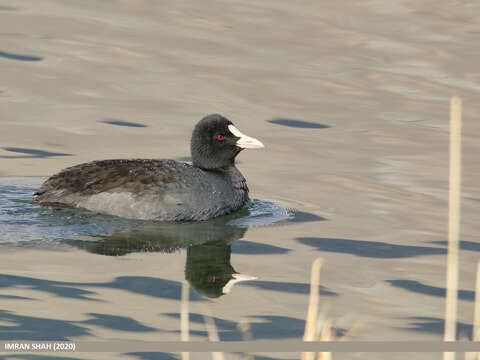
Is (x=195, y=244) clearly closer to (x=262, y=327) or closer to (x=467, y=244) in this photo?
(x=262, y=327)

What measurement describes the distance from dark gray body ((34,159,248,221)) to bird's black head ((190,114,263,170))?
778mm

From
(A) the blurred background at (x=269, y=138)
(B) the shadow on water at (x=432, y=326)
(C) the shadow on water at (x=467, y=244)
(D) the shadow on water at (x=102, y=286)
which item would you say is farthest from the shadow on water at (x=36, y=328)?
(C) the shadow on water at (x=467, y=244)

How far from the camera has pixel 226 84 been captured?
18891mm

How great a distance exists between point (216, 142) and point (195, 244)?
2187 millimetres

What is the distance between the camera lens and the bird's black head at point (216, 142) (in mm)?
12539

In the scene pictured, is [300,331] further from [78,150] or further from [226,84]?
[226,84]

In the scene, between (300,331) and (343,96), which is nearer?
(300,331)

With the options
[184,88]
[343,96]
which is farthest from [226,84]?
[343,96]

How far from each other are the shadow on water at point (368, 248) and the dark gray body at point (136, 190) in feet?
4.53

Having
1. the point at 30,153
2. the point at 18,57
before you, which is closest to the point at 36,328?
the point at 30,153

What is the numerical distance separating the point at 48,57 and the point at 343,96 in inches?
237

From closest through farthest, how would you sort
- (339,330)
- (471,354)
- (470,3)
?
1. (471,354)
2. (339,330)
3. (470,3)

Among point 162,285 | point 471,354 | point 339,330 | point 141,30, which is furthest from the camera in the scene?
point 141,30

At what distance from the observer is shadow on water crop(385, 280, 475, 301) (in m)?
9.39
